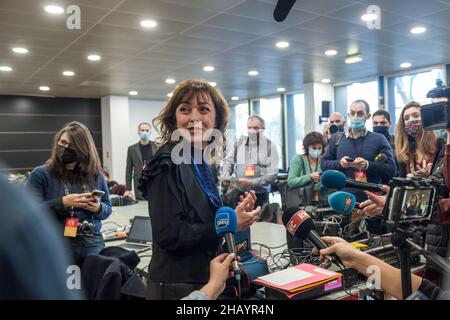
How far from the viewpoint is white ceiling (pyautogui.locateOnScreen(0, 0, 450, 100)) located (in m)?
3.87

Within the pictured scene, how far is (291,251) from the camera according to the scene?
1799 mm

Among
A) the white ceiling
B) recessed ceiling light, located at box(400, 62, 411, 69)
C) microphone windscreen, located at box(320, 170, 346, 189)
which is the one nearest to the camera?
microphone windscreen, located at box(320, 170, 346, 189)

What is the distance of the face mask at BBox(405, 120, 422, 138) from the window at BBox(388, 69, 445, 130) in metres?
5.32

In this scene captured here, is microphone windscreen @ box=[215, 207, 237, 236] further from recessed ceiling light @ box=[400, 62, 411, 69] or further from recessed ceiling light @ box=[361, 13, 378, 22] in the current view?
recessed ceiling light @ box=[400, 62, 411, 69]

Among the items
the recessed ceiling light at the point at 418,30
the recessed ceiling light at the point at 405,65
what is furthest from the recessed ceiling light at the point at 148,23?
the recessed ceiling light at the point at 405,65

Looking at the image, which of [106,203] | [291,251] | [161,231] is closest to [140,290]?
[161,231]

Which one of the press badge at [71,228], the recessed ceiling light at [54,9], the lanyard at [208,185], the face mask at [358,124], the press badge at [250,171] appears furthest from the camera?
the recessed ceiling light at [54,9]

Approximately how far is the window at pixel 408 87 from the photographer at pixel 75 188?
22.4 feet

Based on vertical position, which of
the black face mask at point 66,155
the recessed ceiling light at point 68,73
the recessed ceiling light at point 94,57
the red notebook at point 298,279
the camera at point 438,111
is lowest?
the red notebook at point 298,279

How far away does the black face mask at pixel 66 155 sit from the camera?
2068 millimetres

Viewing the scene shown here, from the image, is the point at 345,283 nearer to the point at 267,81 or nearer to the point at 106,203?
the point at 106,203

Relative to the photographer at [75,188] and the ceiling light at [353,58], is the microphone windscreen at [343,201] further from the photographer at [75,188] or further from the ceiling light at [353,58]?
the ceiling light at [353,58]

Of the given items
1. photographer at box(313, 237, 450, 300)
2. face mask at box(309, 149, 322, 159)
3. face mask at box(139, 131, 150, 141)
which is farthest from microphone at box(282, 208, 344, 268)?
face mask at box(139, 131, 150, 141)
